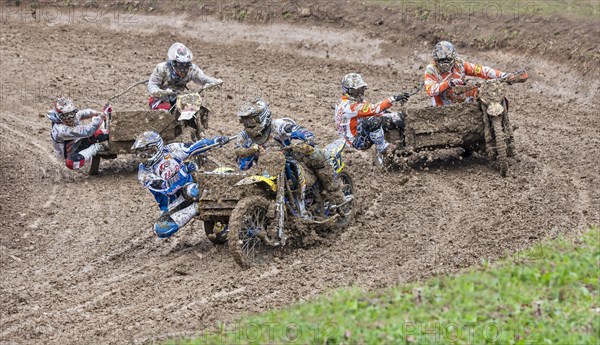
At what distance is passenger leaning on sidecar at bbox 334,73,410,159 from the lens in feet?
51.3

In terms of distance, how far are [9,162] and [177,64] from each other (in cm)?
413

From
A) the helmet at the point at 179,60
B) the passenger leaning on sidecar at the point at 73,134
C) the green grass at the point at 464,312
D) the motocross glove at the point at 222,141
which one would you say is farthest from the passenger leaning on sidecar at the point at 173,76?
the green grass at the point at 464,312

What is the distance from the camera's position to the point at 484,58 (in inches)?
851

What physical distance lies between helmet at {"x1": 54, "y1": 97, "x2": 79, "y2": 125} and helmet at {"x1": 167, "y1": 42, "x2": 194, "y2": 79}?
6.38 feet

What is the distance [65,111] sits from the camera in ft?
57.4

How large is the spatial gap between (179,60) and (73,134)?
7.72 ft

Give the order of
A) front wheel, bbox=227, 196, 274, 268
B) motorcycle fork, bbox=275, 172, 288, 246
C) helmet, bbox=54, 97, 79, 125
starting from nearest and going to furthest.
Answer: front wheel, bbox=227, 196, 274, 268, motorcycle fork, bbox=275, 172, 288, 246, helmet, bbox=54, 97, 79, 125

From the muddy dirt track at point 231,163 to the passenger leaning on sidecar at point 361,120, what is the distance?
0.55m

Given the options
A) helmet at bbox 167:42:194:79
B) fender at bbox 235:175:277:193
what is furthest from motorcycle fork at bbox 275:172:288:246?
helmet at bbox 167:42:194:79

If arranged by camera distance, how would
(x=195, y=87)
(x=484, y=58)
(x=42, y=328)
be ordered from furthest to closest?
(x=195, y=87) → (x=484, y=58) → (x=42, y=328)

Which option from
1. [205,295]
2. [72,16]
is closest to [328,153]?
[205,295]

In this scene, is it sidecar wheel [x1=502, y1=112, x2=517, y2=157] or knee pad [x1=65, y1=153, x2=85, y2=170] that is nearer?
sidecar wheel [x1=502, y1=112, x2=517, y2=157]

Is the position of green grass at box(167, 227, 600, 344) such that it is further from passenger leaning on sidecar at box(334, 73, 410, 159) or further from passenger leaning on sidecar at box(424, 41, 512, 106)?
passenger leaning on sidecar at box(424, 41, 512, 106)

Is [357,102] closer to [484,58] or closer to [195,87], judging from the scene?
[484,58]
